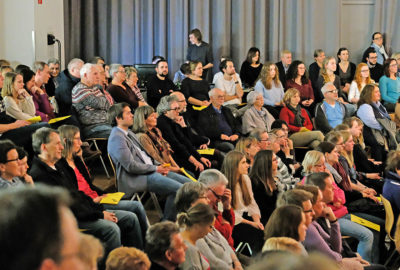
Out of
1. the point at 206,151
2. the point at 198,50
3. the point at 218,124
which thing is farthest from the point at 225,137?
the point at 198,50

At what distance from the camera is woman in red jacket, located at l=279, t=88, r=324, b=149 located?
285 inches

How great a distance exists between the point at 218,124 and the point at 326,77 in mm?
2520

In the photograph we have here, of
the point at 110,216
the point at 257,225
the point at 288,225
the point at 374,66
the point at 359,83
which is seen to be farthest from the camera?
the point at 374,66

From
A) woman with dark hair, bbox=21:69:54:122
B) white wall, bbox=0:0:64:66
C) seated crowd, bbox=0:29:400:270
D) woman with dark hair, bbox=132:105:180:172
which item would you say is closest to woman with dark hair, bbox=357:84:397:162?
seated crowd, bbox=0:29:400:270

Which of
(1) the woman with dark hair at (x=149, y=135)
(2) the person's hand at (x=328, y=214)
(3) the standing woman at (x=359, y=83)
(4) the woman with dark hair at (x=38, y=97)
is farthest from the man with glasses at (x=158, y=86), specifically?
(2) the person's hand at (x=328, y=214)

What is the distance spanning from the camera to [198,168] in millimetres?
6090

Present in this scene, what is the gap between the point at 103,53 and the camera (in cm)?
956

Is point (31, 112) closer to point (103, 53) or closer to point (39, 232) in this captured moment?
point (103, 53)

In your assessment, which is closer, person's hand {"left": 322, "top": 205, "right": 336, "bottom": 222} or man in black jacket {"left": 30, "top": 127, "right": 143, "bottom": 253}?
man in black jacket {"left": 30, "top": 127, "right": 143, "bottom": 253}

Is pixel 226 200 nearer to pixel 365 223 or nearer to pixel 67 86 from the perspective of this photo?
pixel 365 223

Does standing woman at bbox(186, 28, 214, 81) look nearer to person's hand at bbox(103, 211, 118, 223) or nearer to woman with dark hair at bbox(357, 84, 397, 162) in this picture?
woman with dark hair at bbox(357, 84, 397, 162)

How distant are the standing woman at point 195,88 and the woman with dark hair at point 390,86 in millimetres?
2535

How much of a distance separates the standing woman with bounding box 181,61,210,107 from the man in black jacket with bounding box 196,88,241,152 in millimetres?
399

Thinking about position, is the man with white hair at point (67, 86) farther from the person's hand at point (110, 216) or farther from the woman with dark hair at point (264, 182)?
the person's hand at point (110, 216)
